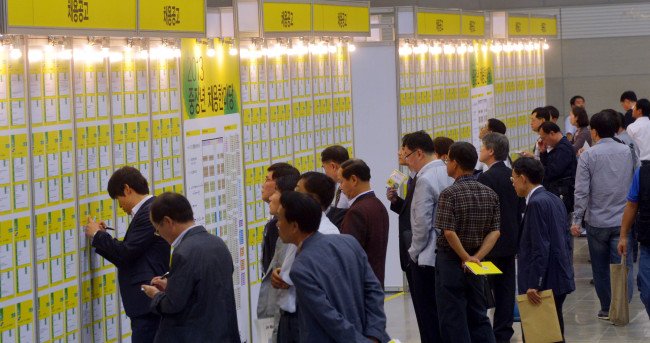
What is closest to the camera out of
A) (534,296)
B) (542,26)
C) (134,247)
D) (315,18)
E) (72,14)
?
(72,14)

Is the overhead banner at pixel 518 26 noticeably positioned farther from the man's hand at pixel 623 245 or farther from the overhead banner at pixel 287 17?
the man's hand at pixel 623 245

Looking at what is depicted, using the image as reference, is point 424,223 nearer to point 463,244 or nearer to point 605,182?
point 463,244

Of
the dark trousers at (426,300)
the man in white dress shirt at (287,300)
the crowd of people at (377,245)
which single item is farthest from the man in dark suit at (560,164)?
the man in white dress shirt at (287,300)

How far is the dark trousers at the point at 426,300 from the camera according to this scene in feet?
24.3

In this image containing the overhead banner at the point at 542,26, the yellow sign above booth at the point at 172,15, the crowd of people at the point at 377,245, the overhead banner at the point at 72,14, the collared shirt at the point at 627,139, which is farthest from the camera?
the overhead banner at the point at 542,26

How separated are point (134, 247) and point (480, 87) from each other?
309 inches

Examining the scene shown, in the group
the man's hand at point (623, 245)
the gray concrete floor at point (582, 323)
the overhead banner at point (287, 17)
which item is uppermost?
the overhead banner at point (287, 17)

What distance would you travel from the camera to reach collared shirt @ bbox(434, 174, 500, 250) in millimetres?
6586

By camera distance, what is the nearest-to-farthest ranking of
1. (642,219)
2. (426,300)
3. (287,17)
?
(642,219) < (426,300) < (287,17)

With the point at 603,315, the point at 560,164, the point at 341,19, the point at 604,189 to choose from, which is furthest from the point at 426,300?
the point at 560,164

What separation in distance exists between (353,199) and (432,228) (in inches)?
32.2

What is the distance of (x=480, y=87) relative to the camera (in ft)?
42.3

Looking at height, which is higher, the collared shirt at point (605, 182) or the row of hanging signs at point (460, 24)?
the row of hanging signs at point (460, 24)

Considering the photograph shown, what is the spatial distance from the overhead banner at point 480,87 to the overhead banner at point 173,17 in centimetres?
596
